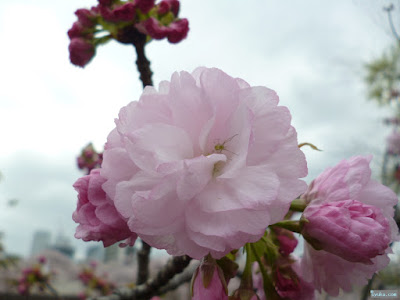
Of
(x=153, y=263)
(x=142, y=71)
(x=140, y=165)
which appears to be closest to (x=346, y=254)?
(x=140, y=165)

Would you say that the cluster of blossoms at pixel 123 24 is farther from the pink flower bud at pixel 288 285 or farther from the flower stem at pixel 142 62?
the pink flower bud at pixel 288 285

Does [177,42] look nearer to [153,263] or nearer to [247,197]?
[247,197]

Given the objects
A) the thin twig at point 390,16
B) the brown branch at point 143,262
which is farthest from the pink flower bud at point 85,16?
the thin twig at point 390,16

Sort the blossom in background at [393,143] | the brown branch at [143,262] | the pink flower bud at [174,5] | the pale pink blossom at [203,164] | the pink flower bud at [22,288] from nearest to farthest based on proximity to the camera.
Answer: the pale pink blossom at [203,164] → the pink flower bud at [174,5] → the brown branch at [143,262] → the pink flower bud at [22,288] → the blossom in background at [393,143]

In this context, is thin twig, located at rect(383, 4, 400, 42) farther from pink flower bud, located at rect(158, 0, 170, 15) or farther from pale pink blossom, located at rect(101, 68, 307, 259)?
pale pink blossom, located at rect(101, 68, 307, 259)

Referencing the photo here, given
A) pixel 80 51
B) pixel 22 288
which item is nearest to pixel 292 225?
pixel 80 51

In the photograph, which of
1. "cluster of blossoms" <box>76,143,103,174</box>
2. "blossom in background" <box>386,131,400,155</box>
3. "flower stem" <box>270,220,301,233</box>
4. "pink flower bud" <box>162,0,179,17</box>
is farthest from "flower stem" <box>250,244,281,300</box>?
"blossom in background" <box>386,131,400,155</box>
